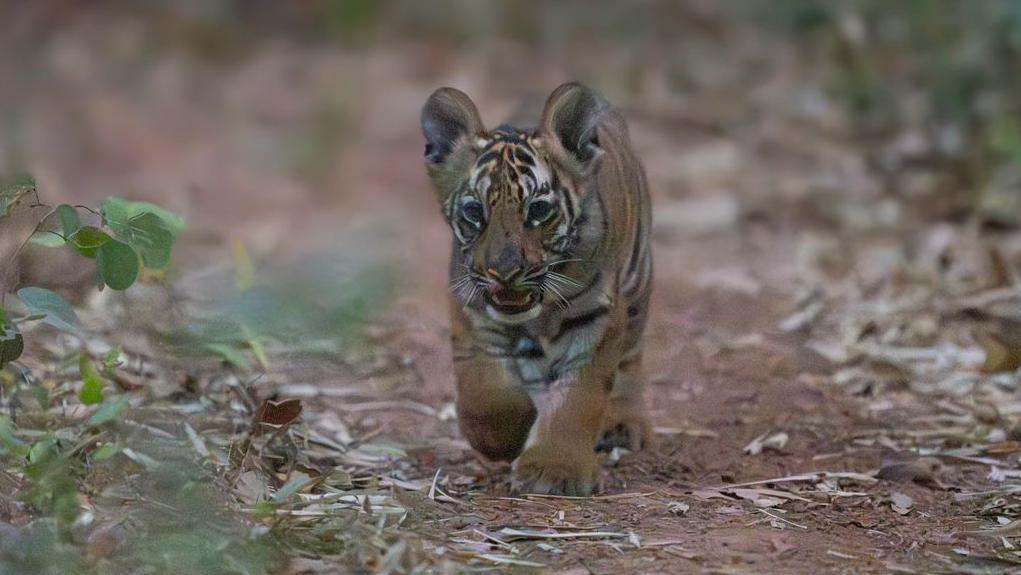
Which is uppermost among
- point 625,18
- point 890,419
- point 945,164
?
point 625,18

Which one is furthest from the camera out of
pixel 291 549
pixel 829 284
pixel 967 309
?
pixel 829 284

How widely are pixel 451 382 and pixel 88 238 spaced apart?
8.98ft

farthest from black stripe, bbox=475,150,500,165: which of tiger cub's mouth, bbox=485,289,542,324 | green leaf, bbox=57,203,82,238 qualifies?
green leaf, bbox=57,203,82,238

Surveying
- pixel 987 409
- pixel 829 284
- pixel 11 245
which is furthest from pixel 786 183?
pixel 11 245

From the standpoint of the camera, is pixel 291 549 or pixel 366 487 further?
pixel 366 487

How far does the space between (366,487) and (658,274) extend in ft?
14.9

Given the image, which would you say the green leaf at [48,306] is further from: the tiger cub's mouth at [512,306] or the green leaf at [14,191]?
the tiger cub's mouth at [512,306]

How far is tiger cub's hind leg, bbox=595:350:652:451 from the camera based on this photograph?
579 centimetres

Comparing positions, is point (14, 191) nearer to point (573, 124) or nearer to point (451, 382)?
point (573, 124)

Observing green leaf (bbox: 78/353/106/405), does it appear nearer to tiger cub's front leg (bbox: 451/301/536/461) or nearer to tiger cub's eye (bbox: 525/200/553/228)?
tiger cub's front leg (bbox: 451/301/536/461)

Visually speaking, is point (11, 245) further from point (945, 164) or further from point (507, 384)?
point (945, 164)

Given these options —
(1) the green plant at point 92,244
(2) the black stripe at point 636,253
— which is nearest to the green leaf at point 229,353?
(1) the green plant at point 92,244

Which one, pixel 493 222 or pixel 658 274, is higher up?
pixel 493 222

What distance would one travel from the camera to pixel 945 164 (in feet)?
34.8
